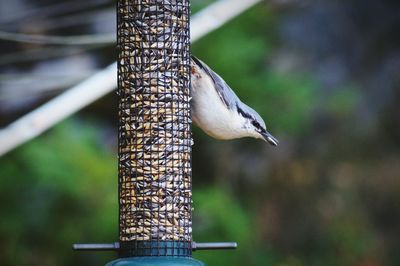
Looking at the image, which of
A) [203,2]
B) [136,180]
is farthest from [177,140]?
[203,2]

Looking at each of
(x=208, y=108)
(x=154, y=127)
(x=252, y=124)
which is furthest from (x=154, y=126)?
(x=252, y=124)

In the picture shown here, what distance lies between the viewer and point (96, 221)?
42.2 feet

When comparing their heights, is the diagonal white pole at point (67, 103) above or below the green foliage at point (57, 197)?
above

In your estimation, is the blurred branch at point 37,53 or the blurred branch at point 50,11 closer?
the blurred branch at point 37,53

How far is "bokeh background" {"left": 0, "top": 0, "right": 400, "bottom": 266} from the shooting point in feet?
42.5

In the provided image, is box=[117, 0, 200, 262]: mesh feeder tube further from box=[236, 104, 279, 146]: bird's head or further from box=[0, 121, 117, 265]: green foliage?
box=[0, 121, 117, 265]: green foliage

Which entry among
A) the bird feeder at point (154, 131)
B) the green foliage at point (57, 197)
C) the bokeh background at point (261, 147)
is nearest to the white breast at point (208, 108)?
the bird feeder at point (154, 131)

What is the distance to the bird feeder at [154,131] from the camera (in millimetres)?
7539

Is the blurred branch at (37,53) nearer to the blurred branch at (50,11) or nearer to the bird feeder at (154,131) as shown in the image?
the blurred branch at (50,11)

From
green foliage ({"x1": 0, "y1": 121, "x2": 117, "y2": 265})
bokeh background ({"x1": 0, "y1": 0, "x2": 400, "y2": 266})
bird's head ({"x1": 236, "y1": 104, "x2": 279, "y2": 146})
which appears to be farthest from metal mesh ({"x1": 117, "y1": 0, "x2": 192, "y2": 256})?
green foliage ({"x1": 0, "y1": 121, "x2": 117, "y2": 265})

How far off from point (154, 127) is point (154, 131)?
0.03 meters

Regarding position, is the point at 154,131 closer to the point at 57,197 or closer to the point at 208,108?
the point at 208,108

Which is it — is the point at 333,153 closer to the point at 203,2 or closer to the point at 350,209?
the point at 350,209

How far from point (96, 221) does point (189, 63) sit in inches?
203
